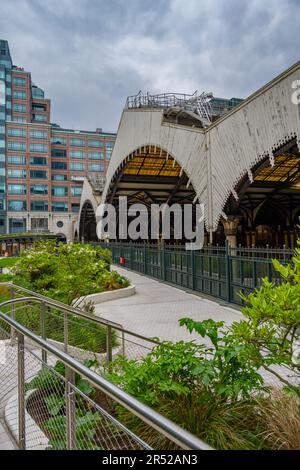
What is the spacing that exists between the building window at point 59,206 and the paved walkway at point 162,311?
7268cm

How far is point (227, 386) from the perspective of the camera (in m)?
3.51

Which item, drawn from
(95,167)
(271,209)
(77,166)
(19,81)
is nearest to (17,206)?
(77,166)

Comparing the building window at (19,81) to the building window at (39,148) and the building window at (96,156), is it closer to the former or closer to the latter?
the building window at (39,148)

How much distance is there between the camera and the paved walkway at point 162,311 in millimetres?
9445

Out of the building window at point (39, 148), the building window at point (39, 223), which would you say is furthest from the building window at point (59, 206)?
the building window at point (39, 148)

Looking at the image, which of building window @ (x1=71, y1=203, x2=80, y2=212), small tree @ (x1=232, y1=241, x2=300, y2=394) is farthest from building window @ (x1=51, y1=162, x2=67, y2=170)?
small tree @ (x1=232, y1=241, x2=300, y2=394)

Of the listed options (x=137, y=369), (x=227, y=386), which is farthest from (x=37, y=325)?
(x=227, y=386)

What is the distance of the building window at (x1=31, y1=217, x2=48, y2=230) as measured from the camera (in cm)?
8039

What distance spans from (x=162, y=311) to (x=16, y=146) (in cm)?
7840

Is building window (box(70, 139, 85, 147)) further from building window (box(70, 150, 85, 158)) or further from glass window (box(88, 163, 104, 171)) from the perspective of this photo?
glass window (box(88, 163, 104, 171))

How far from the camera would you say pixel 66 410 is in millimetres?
2838

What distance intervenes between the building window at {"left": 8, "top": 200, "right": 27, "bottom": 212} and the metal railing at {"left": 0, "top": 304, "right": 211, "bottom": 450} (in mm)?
78659

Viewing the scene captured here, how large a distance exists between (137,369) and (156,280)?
1591 centimetres
